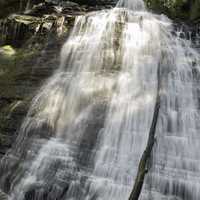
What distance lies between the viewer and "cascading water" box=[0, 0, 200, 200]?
8977 millimetres

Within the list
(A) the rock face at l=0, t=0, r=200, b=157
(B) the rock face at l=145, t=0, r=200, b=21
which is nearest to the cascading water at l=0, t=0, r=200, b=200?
(A) the rock face at l=0, t=0, r=200, b=157

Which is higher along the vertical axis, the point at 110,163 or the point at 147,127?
the point at 147,127

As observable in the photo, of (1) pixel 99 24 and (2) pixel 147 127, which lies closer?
(2) pixel 147 127

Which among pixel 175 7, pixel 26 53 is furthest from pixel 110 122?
pixel 175 7

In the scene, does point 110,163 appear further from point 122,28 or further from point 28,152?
point 122,28

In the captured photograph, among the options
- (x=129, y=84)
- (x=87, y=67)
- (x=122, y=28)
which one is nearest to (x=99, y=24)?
(x=122, y=28)

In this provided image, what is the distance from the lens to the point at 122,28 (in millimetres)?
13211

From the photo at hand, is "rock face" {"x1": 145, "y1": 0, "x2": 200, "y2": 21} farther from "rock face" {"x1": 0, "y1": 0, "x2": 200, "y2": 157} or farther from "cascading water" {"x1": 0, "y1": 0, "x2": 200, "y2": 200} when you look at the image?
"cascading water" {"x1": 0, "y1": 0, "x2": 200, "y2": 200}

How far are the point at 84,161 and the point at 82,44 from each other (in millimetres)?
4785

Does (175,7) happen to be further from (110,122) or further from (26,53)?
(110,122)

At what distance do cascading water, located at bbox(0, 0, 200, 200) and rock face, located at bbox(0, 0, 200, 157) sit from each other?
39cm

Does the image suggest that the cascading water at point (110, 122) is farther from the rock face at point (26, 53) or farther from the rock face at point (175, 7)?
the rock face at point (175, 7)

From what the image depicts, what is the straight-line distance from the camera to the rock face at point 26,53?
38.2 feet

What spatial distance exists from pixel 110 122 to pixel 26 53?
481cm
